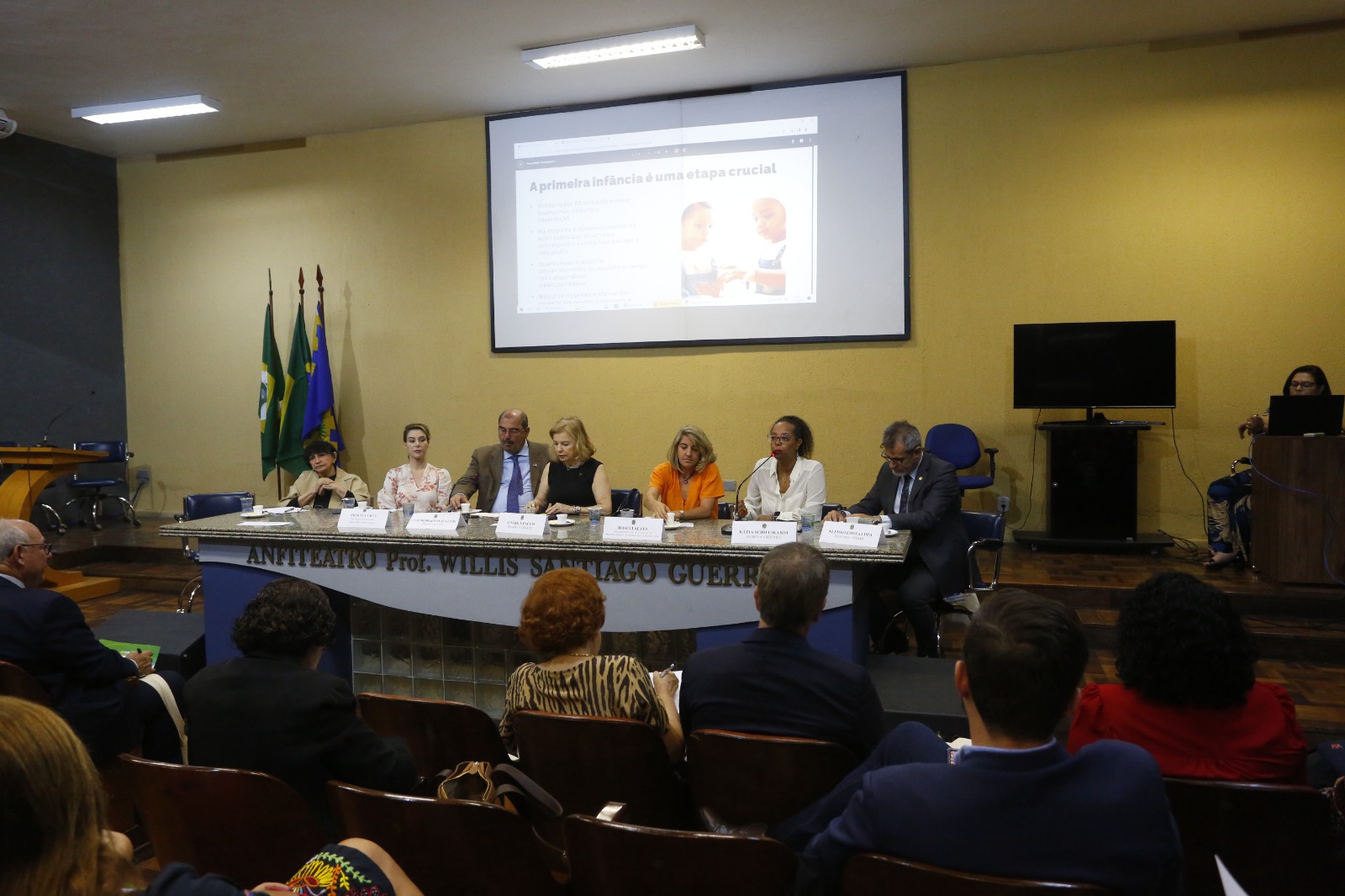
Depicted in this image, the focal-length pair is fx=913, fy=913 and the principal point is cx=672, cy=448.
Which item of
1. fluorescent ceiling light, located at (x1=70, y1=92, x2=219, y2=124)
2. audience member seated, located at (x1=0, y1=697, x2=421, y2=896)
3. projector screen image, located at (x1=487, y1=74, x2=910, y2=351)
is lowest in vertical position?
audience member seated, located at (x1=0, y1=697, x2=421, y2=896)

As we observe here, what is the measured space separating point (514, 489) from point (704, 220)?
277 cm

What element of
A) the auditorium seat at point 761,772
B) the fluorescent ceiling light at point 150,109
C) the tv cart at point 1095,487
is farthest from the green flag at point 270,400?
the auditorium seat at point 761,772

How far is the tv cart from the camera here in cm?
567

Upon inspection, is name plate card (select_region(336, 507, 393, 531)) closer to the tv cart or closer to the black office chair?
the black office chair

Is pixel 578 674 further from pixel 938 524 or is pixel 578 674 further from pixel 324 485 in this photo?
pixel 324 485

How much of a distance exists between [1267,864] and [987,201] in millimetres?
5476

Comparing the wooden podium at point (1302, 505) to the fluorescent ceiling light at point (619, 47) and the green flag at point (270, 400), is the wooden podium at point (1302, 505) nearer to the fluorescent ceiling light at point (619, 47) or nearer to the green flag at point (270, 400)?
the fluorescent ceiling light at point (619, 47)

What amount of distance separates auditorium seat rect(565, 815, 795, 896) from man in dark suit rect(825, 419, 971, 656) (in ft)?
7.97

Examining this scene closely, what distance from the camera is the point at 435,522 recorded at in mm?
3668

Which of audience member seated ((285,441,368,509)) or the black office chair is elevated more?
audience member seated ((285,441,368,509))

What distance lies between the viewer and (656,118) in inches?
265

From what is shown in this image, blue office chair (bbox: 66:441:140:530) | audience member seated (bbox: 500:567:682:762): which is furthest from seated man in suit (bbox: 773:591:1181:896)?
blue office chair (bbox: 66:441:140:530)

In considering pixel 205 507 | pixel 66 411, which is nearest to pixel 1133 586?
pixel 205 507

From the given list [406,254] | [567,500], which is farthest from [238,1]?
[567,500]
